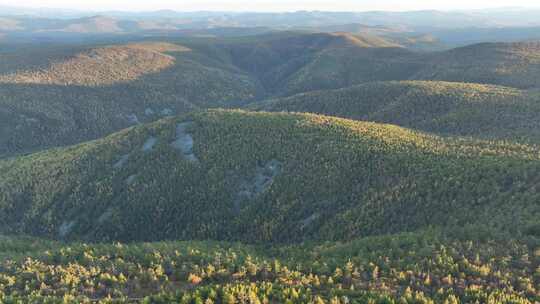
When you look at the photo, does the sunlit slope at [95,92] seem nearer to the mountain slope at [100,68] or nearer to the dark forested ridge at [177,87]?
the mountain slope at [100,68]

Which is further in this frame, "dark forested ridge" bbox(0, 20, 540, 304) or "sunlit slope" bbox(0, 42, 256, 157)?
"sunlit slope" bbox(0, 42, 256, 157)

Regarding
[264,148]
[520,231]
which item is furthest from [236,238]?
[520,231]

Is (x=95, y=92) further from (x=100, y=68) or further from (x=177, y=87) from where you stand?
(x=177, y=87)

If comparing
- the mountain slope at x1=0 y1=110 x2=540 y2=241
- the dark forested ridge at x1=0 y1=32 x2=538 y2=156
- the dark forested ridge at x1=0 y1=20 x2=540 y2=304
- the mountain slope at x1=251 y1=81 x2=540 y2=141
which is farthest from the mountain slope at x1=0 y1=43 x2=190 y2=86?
the mountain slope at x1=0 y1=110 x2=540 y2=241

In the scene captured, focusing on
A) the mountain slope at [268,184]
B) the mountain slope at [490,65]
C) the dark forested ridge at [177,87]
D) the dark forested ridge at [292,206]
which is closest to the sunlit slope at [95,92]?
the dark forested ridge at [177,87]

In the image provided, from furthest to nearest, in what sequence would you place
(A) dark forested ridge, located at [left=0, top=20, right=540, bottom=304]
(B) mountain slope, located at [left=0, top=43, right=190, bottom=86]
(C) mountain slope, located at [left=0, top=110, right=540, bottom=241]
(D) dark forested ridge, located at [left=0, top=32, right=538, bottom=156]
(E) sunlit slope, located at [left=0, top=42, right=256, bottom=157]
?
(B) mountain slope, located at [left=0, top=43, right=190, bottom=86], (E) sunlit slope, located at [left=0, top=42, right=256, bottom=157], (D) dark forested ridge, located at [left=0, top=32, right=538, bottom=156], (C) mountain slope, located at [left=0, top=110, right=540, bottom=241], (A) dark forested ridge, located at [left=0, top=20, right=540, bottom=304]

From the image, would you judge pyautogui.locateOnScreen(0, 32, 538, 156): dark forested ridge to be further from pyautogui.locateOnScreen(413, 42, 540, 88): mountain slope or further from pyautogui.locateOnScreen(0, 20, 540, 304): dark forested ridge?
pyautogui.locateOnScreen(0, 20, 540, 304): dark forested ridge

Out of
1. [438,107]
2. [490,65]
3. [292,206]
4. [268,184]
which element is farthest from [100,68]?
[490,65]
